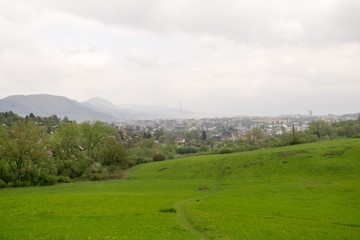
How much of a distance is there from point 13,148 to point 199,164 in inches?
2066

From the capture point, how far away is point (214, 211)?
137ft

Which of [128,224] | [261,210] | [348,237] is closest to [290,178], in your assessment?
[261,210]

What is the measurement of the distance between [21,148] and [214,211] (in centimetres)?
6891

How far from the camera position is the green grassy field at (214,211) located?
93.4 ft

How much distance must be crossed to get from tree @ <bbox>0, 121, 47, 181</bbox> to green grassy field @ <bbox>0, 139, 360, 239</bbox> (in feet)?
42.3

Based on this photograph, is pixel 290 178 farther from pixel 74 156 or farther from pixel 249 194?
pixel 74 156

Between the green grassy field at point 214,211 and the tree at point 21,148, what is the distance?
1289 centimetres

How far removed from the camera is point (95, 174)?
106000 millimetres

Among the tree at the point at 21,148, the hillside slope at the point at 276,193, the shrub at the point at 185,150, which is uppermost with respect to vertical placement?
the tree at the point at 21,148

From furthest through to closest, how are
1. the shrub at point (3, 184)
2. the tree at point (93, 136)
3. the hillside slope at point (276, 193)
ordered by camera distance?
Result: the tree at point (93, 136) → the shrub at point (3, 184) → the hillside slope at point (276, 193)

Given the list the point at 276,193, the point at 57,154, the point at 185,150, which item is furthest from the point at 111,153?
the point at 185,150

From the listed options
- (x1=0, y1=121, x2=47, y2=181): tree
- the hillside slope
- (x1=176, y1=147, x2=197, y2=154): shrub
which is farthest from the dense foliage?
(x1=176, y1=147, x2=197, y2=154): shrub

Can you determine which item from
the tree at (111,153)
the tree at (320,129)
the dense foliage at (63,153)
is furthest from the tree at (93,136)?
the tree at (320,129)

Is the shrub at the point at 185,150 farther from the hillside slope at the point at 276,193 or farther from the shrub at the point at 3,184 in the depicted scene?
the shrub at the point at 3,184
